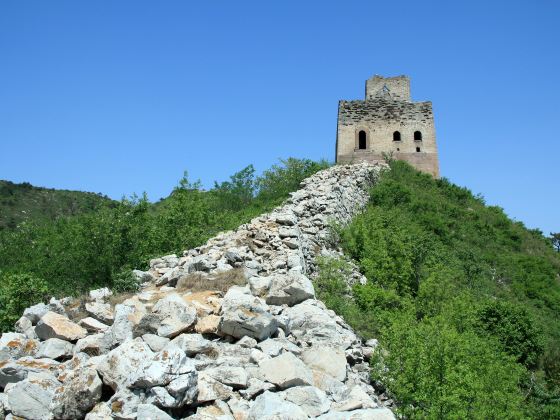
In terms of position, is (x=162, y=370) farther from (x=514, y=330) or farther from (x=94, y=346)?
(x=514, y=330)

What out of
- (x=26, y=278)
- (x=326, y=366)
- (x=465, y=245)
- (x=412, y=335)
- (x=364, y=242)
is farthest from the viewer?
(x=465, y=245)

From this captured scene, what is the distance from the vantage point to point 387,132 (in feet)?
92.9

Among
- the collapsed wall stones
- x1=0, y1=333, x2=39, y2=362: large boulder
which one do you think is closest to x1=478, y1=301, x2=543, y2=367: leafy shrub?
the collapsed wall stones

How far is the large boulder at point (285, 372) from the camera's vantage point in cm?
596

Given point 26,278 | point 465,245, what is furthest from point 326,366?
point 465,245

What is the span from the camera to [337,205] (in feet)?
58.4

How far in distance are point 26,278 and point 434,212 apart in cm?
1617

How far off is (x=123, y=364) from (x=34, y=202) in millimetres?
70355

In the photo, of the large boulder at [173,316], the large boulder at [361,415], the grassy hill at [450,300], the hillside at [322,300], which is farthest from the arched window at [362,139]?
the large boulder at [361,415]

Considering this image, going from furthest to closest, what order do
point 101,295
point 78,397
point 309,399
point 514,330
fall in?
point 514,330 → point 101,295 → point 309,399 → point 78,397

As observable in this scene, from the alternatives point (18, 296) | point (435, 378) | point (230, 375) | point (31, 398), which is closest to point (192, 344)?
point (230, 375)

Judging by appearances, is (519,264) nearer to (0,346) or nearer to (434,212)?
(434,212)

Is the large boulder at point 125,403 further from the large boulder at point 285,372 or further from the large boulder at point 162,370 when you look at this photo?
the large boulder at point 285,372

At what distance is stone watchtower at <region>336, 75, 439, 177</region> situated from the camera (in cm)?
2781
